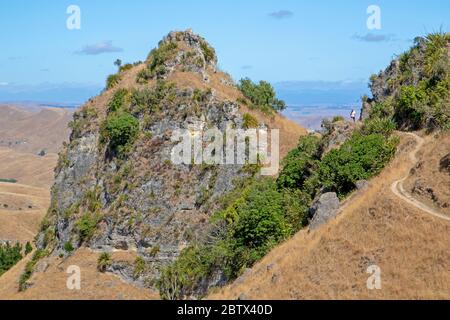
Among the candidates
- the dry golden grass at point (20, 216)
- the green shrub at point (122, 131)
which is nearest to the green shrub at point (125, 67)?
the green shrub at point (122, 131)

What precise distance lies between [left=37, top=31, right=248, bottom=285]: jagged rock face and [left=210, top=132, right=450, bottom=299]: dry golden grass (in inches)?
861

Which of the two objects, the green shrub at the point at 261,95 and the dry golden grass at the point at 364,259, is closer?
the dry golden grass at the point at 364,259

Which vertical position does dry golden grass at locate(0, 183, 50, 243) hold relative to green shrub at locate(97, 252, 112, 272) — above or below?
below

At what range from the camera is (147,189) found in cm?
6025

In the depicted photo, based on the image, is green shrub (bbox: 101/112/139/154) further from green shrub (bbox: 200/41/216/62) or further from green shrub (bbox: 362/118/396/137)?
green shrub (bbox: 362/118/396/137)

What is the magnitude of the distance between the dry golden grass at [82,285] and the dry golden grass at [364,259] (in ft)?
75.7

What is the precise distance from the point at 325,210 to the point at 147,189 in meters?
27.9

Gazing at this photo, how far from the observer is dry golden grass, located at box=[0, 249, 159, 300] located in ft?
177

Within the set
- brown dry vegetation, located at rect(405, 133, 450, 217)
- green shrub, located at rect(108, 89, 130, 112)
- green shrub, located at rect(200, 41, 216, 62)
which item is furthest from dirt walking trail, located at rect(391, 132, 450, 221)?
green shrub, located at rect(200, 41, 216, 62)

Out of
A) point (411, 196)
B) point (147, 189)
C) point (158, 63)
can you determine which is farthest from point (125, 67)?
point (411, 196)

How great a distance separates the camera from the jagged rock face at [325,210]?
3572cm

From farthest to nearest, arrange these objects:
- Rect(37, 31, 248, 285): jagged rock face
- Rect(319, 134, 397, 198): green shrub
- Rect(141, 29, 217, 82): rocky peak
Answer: Rect(141, 29, 217, 82): rocky peak < Rect(37, 31, 248, 285): jagged rock face < Rect(319, 134, 397, 198): green shrub

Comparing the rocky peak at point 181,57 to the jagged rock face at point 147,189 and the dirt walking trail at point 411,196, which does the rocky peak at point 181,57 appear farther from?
the dirt walking trail at point 411,196

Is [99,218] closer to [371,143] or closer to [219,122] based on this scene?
[219,122]
